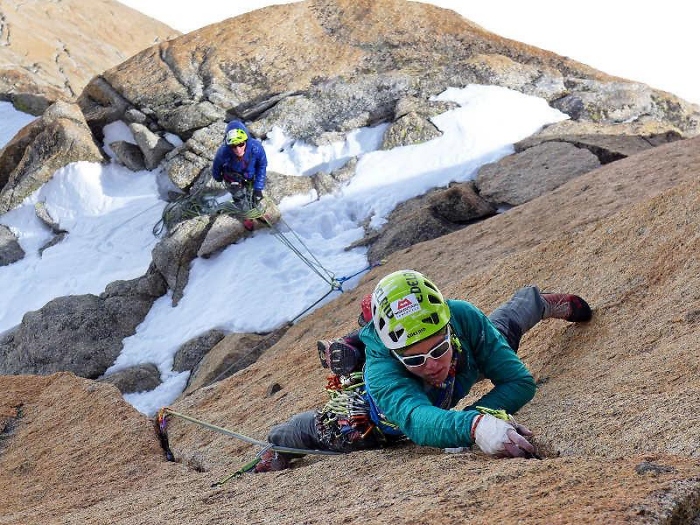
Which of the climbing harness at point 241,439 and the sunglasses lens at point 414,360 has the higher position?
the sunglasses lens at point 414,360

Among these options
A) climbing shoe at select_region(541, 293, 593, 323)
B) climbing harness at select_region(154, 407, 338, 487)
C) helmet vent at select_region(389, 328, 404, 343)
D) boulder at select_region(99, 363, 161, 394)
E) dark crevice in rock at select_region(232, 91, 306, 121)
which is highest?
helmet vent at select_region(389, 328, 404, 343)

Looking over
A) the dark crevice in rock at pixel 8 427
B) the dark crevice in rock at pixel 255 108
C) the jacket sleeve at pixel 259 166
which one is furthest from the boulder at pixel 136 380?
the dark crevice in rock at pixel 255 108

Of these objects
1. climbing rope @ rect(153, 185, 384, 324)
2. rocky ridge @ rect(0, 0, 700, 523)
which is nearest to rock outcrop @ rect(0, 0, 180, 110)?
rocky ridge @ rect(0, 0, 700, 523)

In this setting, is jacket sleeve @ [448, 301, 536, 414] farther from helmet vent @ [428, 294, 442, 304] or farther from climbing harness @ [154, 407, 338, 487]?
climbing harness @ [154, 407, 338, 487]

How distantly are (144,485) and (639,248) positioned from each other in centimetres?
418

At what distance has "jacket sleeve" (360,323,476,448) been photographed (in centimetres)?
363

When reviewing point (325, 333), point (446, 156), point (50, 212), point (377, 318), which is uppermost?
point (377, 318)

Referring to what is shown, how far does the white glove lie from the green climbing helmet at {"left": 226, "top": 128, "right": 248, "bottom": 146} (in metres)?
11.3

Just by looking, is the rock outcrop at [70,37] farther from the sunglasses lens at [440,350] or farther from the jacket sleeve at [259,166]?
the sunglasses lens at [440,350]

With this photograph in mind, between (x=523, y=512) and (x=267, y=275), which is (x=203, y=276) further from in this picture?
(x=523, y=512)

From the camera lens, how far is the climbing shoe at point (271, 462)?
505cm

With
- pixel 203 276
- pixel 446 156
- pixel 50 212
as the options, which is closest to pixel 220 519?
pixel 203 276

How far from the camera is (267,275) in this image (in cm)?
1431

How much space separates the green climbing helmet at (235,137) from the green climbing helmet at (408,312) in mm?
10630
